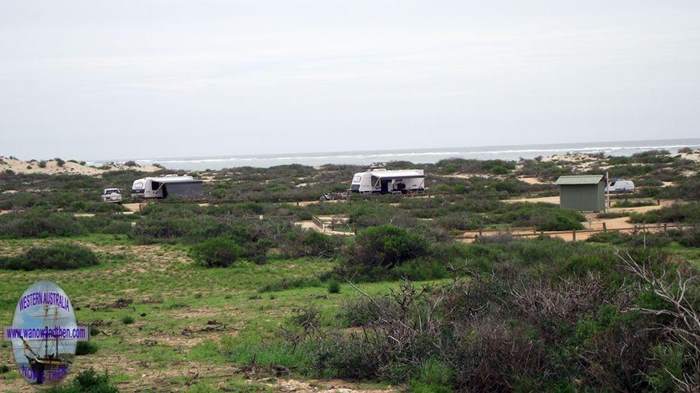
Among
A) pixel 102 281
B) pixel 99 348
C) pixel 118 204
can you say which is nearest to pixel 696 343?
pixel 99 348

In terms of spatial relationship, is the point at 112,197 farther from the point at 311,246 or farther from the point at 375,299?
the point at 375,299

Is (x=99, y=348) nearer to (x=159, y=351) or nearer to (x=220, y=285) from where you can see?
(x=159, y=351)

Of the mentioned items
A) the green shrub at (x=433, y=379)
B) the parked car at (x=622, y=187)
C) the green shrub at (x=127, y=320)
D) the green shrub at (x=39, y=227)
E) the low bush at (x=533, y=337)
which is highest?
the low bush at (x=533, y=337)

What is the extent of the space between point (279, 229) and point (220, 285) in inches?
371

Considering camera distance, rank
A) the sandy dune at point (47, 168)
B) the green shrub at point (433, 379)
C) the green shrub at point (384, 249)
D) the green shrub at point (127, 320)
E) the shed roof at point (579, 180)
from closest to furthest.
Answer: the green shrub at point (433, 379) < the green shrub at point (127, 320) < the green shrub at point (384, 249) < the shed roof at point (579, 180) < the sandy dune at point (47, 168)

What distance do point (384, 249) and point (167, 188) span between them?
35870 mm

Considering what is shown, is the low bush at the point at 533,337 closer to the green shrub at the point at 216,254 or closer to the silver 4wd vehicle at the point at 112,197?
the green shrub at the point at 216,254

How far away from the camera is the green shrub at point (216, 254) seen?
26.6 meters

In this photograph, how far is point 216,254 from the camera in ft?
87.2

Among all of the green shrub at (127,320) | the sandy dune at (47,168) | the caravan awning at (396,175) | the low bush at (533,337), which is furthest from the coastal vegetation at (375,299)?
the sandy dune at (47,168)

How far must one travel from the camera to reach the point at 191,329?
16.3 m

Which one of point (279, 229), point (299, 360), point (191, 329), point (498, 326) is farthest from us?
point (279, 229)

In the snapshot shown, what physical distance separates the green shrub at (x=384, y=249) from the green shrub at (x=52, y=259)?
341 inches
